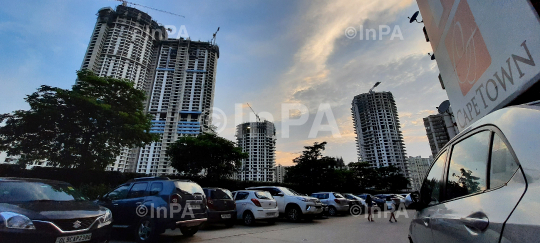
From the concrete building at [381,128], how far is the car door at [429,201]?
8806cm

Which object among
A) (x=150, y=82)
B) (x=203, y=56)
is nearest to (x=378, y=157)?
(x=203, y=56)

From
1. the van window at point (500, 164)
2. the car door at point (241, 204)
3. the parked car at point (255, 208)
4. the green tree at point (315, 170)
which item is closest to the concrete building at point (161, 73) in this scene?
the green tree at point (315, 170)

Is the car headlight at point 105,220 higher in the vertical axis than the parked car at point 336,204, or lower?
higher

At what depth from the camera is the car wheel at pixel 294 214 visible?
9.55 meters

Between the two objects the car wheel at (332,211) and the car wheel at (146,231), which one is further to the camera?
the car wheel at (332,211)

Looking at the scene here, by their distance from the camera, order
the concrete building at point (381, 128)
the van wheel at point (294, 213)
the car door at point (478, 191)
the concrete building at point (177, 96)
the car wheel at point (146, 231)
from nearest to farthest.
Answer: the car door at point (478, 191)
the car wheel at point (146, 231)
the van wheel at point (294, 213)
the concrete building at point (381, 128)
the concrete building at point (177, 96)

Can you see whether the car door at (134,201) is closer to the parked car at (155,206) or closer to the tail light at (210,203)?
the parked car at (155,206)

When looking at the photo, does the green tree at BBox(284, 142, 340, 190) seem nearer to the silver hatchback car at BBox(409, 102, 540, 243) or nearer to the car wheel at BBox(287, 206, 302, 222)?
the car wheel at BBox(287, 206, 302, 222)

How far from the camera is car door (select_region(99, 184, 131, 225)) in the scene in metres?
5.60

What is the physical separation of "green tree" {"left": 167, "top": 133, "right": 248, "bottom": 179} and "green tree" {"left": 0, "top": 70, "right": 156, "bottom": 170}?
434 inches

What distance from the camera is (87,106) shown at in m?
15.5

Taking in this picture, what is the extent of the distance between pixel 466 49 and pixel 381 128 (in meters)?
86.6

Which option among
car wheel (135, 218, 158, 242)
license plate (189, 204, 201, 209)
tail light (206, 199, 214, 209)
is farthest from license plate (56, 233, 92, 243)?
tail light (206, 199, 214, 209)

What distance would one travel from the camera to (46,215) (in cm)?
354
